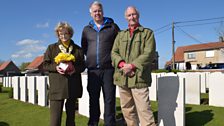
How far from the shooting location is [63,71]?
4.27 metres

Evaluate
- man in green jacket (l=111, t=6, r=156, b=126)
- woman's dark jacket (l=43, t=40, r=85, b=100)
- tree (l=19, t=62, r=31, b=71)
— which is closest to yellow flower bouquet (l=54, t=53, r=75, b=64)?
woman's dark jacket (l=43, t=40, r=85, b=100)

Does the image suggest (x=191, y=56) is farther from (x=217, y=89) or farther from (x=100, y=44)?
(x=100, y=44)

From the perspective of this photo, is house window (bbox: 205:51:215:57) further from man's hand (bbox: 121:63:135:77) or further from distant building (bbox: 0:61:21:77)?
man's hand (bbox: 121:63:135:77)

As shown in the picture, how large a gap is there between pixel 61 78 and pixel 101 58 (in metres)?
0.75

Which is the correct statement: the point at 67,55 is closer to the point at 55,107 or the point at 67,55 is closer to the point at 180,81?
the point at 55,107

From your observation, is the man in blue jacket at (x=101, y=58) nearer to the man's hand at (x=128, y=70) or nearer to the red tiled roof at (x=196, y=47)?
the man's hand at (x=128, y=70)

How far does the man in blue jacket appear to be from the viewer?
463 cm

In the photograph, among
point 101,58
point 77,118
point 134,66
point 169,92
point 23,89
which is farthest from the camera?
point 23,89

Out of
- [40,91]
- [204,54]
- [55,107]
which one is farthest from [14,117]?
[204,54]

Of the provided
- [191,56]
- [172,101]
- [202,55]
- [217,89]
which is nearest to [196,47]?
[191,56]

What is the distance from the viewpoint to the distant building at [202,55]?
49.2 m

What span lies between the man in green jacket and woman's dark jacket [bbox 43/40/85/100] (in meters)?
0.59

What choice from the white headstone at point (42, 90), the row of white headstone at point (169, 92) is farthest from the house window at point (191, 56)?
the white headstone at point (42, 90)

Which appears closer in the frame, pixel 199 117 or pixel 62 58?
pixel 62 58
